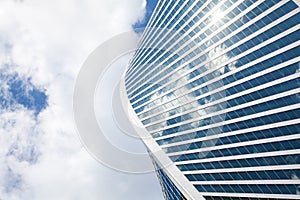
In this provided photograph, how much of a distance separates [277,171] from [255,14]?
25299mm

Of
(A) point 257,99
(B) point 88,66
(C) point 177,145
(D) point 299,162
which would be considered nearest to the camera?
(B) point 88,66

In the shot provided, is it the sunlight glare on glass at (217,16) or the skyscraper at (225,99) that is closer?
the skyscraper at (225,99)

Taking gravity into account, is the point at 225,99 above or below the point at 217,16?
below

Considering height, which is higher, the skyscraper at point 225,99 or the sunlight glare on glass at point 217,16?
the sunlight glare on glass at point 217,16

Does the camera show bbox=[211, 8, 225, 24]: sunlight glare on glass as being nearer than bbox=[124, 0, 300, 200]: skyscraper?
No

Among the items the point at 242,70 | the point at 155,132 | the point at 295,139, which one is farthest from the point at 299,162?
the point at 155,132

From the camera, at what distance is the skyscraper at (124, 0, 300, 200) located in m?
43.9

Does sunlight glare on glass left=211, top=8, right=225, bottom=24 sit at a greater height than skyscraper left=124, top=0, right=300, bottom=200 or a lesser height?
greater

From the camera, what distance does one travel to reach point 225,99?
53562 mm

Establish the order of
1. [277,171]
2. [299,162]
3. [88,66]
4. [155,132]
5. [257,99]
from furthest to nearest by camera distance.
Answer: [155,132] → [257,99] → [277,171] → [299,162] → [88,66]

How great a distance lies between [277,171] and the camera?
4438 centimetres

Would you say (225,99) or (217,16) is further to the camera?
(217,16)

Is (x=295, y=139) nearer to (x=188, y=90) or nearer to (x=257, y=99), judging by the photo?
(x=257, y=99)

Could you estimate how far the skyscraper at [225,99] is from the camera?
43.9 m
